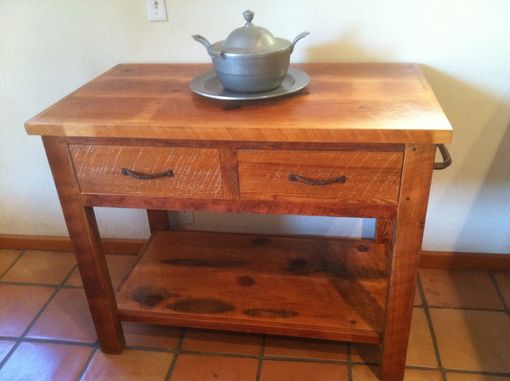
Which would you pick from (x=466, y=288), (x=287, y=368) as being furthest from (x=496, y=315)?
(x=287, y=368)

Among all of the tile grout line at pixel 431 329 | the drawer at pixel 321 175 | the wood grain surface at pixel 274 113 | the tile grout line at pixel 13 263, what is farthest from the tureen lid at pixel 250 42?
the tile grout line at pixel 13 263

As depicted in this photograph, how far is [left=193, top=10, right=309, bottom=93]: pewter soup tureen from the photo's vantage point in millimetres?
1049

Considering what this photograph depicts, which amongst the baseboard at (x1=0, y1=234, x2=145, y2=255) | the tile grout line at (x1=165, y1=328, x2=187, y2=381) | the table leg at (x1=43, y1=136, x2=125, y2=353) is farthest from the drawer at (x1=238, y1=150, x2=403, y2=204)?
the baseboard at (x1=0, y1=234, x2=145, y2=255)

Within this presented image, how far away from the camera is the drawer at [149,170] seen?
1.03 metres

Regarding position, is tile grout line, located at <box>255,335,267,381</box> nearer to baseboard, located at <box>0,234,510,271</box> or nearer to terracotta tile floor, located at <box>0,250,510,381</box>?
terracotta tile floor, located at <box>0,250,510,381</box>

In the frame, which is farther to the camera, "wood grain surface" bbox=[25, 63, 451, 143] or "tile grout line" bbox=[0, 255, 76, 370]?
"tile grout line" bbox=[0, 255, 76, 370]

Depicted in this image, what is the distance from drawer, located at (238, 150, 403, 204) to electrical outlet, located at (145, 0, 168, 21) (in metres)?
0.65

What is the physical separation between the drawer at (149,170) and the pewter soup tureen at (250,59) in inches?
7.9

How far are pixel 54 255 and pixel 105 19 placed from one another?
38.4 inches

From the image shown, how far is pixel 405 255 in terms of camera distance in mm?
1061

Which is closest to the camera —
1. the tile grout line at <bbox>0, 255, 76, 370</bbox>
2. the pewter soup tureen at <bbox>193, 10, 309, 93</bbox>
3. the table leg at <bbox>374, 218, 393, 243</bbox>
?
the pewter soup tureen at <bbox>193, 10, 309, 93</bbox>

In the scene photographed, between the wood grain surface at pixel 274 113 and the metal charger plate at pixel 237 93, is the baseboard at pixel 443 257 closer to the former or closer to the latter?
the wood grain surface at pixel 274 113

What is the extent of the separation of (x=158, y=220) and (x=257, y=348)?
23.5 inches

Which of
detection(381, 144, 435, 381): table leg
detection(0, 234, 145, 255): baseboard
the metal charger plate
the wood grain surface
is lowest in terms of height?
detection(0, 234, 145, 255): baseboard
